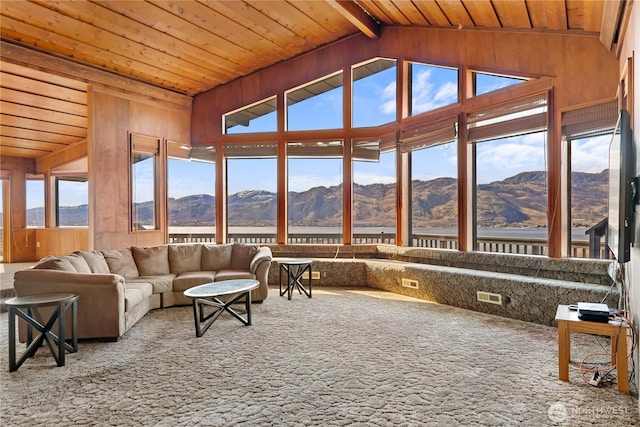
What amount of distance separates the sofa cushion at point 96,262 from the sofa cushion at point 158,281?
0.32 metres

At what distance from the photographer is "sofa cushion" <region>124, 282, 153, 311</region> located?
379 cm

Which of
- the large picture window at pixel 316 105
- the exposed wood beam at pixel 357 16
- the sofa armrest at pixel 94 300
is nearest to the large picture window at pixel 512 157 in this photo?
the exposed wood beam at pixel 357 16

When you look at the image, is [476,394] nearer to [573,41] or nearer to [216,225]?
[573,41]

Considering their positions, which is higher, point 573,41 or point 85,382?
point 573,41

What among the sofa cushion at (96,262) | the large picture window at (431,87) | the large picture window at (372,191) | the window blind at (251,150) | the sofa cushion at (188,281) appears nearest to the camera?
the sofa cushion at (96,262)

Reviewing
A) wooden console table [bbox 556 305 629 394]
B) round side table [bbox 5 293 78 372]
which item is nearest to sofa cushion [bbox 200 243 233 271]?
round side table [bbox 5 293 78 372]

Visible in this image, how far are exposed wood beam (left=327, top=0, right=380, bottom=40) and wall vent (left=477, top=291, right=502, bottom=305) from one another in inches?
166

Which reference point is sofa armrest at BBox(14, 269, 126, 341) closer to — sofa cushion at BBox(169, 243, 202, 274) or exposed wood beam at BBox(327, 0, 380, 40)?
sofa cushion at BBox(169, 243, 202, 274)

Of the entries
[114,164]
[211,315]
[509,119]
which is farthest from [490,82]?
[114,164]

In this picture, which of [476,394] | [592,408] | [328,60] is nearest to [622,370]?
[592,408]

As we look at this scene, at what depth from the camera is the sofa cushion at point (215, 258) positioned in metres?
5.53

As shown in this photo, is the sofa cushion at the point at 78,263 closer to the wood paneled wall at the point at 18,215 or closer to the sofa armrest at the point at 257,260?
the sofa armrest at the point at 257,260

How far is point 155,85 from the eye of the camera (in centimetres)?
650

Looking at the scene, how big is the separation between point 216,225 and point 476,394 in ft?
18.5
